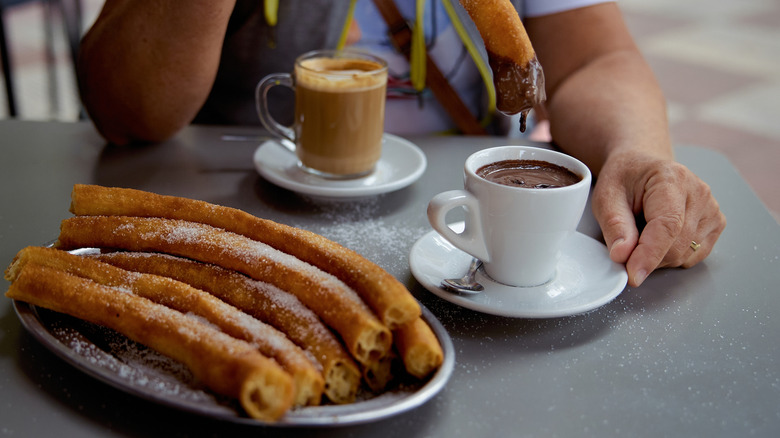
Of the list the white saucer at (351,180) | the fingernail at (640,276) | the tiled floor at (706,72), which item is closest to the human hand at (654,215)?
the fingernail at (640,276)

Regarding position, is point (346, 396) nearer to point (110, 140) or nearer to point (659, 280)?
point (659, 280)

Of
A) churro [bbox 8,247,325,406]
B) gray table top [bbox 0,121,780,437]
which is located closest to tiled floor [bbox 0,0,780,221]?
gray table top [bbox 0,121,780,437]

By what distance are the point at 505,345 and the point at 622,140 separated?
1.82 ft

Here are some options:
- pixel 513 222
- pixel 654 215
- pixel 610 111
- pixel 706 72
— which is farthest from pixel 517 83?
pixel 706 72

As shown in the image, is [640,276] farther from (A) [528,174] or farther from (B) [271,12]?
(B) [271,12]

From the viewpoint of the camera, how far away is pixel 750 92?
158 inches

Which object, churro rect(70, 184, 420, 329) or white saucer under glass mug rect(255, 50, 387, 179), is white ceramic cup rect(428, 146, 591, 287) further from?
white saucer under glass mug rect(255, 50, 387, 179)

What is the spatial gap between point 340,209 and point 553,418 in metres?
0.55

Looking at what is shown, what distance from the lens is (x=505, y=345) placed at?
0.76 meters

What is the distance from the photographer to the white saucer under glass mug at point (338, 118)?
116 cm

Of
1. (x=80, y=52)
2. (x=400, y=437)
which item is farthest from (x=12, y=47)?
(x=400, y=437)

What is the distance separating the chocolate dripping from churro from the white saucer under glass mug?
364 mm

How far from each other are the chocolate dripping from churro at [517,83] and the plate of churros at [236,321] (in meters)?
0.29

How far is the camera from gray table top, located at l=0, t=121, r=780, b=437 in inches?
24.7
